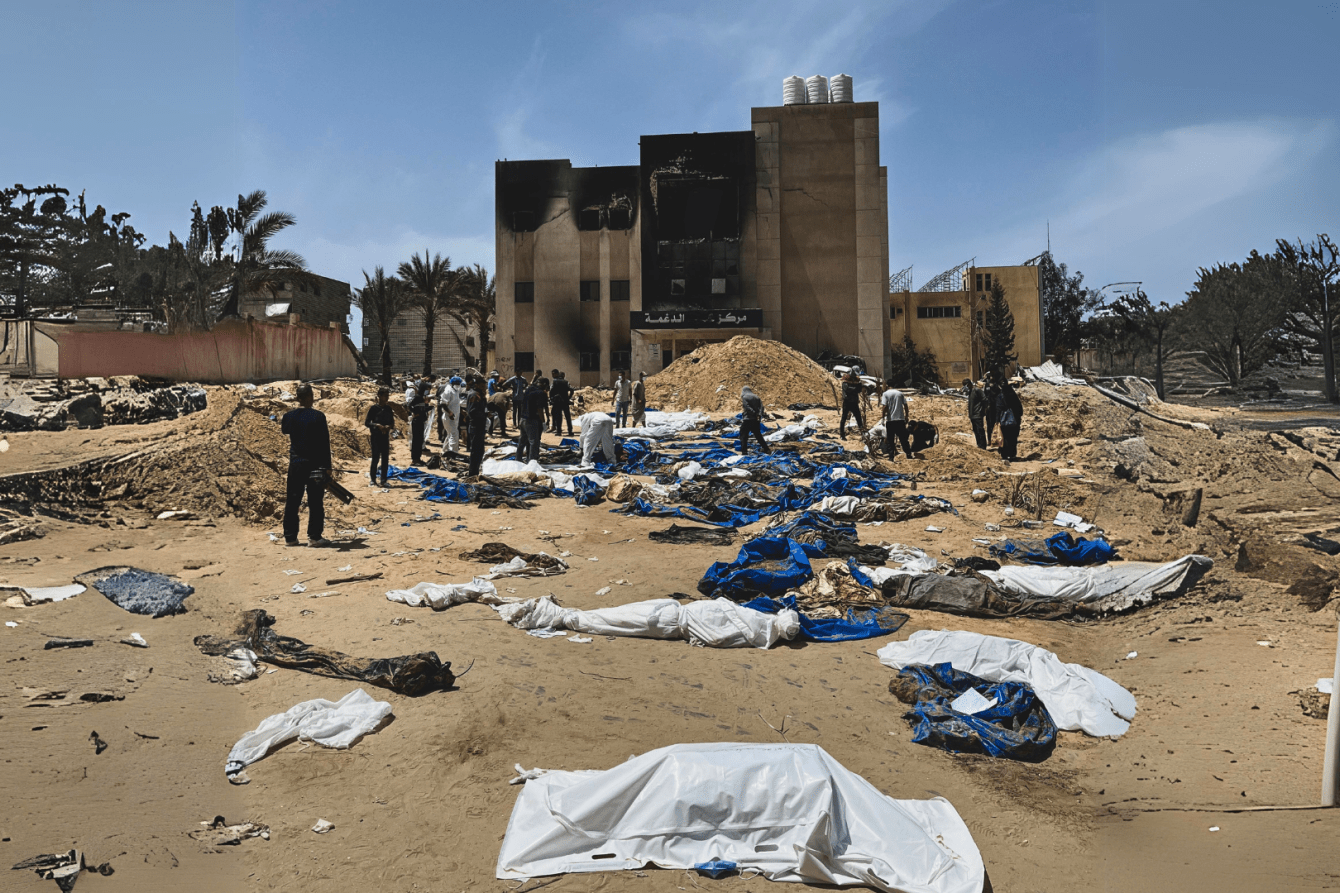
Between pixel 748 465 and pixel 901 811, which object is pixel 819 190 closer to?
pixel 748 465

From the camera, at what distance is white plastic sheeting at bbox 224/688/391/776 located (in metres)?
4.12

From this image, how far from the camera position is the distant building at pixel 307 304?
42531 mm

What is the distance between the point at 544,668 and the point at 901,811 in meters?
2.60

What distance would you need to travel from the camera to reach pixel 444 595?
21.6 feet

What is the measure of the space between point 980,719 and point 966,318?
147 feet

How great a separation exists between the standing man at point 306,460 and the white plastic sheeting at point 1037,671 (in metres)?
5.84

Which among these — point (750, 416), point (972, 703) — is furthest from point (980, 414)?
point (972, 703)

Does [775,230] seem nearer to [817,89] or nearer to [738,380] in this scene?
[817,89]

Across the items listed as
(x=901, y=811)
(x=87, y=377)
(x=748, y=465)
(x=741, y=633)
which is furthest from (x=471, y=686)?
(x=87, y=377)

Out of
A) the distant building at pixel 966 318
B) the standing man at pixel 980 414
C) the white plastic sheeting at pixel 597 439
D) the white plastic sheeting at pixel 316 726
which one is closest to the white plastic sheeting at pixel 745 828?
the white plastic sheeting at pixel 316 726

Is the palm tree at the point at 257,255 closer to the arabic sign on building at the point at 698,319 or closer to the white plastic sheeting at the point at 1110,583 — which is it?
the arabic sign on building at the point at 698,319

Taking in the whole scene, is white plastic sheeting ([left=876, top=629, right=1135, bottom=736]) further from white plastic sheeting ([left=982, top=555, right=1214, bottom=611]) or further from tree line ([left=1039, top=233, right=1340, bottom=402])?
tree line ([left=1039, top=233, right=1340, bottom=402])

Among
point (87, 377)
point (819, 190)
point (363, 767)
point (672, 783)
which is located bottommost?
point (363, 767)

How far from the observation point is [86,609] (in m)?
5.86
